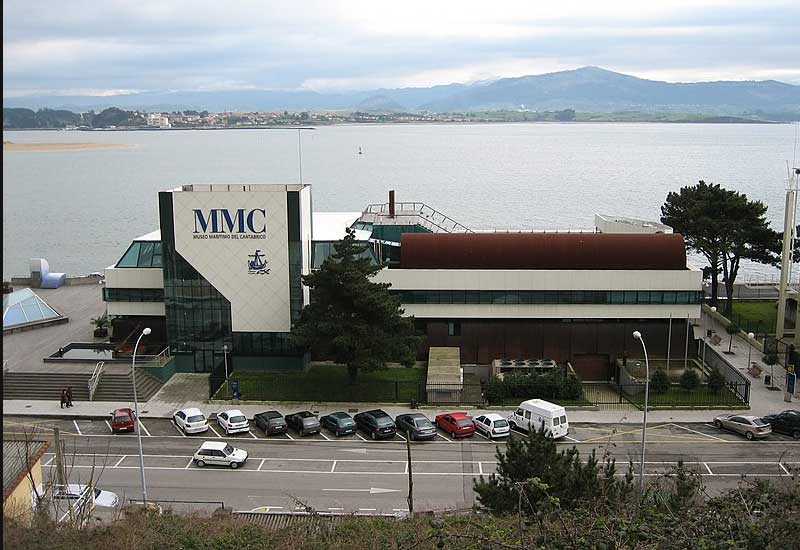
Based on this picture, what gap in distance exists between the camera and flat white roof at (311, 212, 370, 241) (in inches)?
1552

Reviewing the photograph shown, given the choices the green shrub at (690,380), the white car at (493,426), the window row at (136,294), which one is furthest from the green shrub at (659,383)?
the window row at (136,294)

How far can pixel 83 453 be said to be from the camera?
27.9 metres

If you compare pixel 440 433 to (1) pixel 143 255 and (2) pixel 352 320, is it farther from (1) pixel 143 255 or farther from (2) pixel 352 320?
(1) pixel 143 255

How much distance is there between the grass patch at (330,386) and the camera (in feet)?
109

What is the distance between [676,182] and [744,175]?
20.5 meters

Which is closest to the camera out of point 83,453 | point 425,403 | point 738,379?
point 83,453

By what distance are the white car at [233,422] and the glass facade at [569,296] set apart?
34.8 ft

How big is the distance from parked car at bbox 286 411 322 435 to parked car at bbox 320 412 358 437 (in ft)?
1.23

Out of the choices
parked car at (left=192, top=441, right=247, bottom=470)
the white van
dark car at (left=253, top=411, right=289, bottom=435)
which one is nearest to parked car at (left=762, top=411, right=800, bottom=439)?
the white van

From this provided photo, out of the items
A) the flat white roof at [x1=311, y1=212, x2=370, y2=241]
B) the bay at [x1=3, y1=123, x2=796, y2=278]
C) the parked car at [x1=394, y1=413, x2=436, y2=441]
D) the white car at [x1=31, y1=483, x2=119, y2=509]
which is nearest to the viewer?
the white car at [x1=31, y1=483, x2=119, y2=509]

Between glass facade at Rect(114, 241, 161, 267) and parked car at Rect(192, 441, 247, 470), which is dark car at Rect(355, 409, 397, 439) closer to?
parked car at Rect(192, 441, 247, 470)

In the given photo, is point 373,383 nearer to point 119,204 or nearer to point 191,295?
point 191,295

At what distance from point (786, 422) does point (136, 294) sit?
29.0m

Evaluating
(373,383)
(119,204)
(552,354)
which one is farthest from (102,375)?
(119,204)
